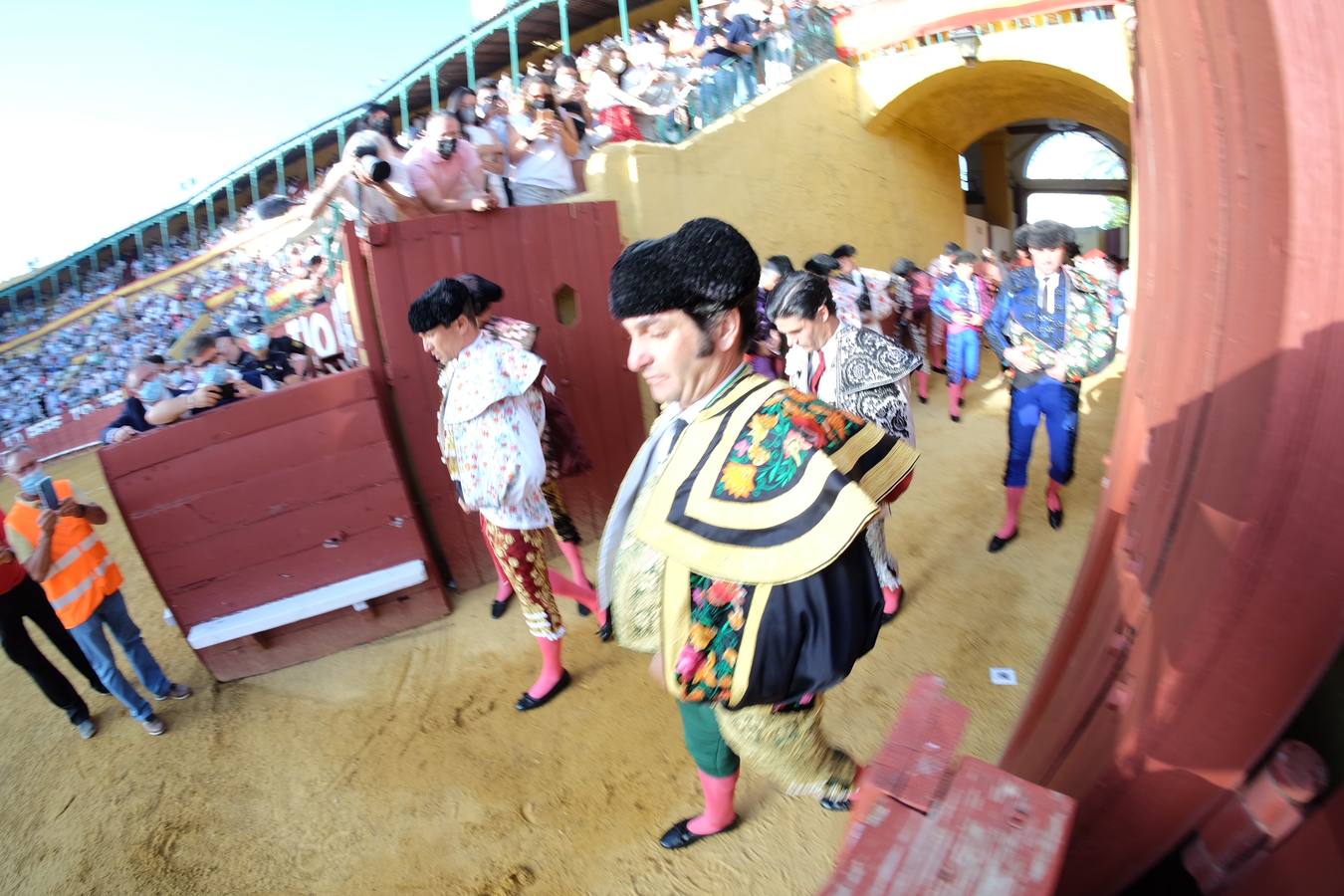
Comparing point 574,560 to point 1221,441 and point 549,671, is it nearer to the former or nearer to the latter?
point 549,671

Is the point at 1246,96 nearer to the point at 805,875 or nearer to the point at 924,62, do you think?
the point at 805,875

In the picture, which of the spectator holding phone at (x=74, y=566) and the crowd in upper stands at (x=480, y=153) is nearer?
the spectator holding phone at (x=74, y=566)

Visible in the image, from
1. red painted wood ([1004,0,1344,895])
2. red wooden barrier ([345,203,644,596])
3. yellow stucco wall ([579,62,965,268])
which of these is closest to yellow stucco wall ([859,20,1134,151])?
yellow stucco wall ([579,62,965,268])

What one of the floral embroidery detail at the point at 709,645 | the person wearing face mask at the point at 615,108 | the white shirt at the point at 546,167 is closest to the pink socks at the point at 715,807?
the floral embroidery detail at the point at 709,645

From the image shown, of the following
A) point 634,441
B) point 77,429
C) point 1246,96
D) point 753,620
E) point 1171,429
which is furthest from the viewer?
point 77,429

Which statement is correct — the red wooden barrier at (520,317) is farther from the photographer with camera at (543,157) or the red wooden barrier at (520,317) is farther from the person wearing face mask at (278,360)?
the photographer with camera at (543,157)

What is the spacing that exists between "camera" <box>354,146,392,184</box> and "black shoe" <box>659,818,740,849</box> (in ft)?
13.1

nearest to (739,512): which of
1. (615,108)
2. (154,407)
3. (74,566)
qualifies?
(74,566)

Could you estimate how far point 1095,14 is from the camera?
6.31 meters

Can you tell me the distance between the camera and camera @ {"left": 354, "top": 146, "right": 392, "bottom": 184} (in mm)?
4215

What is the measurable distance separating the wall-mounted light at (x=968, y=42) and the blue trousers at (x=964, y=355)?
300 centimetres

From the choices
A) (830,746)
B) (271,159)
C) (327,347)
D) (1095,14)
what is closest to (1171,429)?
(830,746)

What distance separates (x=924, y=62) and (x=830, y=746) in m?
7.76

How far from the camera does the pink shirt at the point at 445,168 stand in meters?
4.68
